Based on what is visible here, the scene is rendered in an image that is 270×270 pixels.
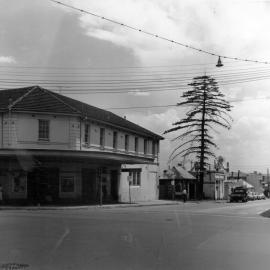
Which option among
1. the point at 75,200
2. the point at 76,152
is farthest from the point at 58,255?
the point at 75,200

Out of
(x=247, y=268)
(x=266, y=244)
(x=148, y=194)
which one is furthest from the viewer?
(x=148, y=194)

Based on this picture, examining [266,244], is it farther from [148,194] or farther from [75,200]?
[148,194]

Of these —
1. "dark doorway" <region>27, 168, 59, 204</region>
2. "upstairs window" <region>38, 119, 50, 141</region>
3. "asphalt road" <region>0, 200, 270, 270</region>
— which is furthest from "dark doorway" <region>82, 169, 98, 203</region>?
"asphalt road" <region>0, 200, 270, 270</region>

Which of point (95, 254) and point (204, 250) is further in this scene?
point (204, 250)

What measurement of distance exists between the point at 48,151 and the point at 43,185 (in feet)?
10.5

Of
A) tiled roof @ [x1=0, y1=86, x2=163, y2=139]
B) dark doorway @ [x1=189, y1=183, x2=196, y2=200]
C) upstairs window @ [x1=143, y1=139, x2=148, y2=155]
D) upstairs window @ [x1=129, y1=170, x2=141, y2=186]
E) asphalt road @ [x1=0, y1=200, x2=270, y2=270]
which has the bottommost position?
dark doorway @ [x1=189, y1=183, x2=196, y2=200]

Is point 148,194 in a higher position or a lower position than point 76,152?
lower

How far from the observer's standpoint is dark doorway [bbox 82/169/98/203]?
42.1m

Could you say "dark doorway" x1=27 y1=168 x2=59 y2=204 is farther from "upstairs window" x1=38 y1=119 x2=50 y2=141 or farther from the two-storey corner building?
"upstairs window" x1=38 y1=119 x2=50 y2=141

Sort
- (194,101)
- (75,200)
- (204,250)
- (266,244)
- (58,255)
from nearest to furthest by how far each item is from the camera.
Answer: (58,255)
(204,250)
(266,244)
(75,200)
(194,101)

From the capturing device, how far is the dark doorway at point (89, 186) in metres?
42.1

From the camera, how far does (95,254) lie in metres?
12.1

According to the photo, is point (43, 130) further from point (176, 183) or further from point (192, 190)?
point (192, 190)

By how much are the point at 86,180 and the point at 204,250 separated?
29.6 m
